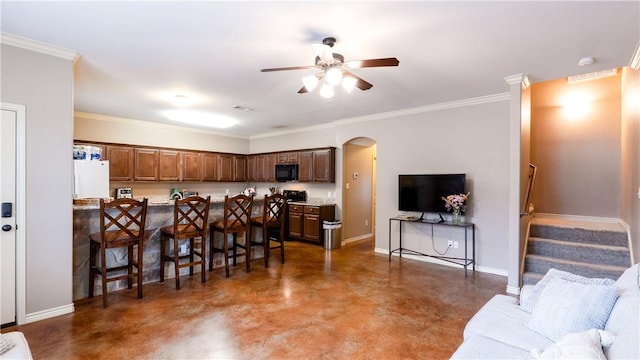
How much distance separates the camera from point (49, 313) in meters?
2.92

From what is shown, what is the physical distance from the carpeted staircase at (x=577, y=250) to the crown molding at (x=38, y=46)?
18.5ft

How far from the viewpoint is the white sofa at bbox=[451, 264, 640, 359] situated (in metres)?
1.34

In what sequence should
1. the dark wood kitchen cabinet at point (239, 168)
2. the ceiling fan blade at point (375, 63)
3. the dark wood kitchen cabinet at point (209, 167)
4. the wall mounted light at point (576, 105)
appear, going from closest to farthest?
the ceiling fan blade at point (375, 63), the wall mounted light at point (576, 105), the dark wood kitchen cabinet at point (209, 167), the dark wood kitchen cabinet at point (239, 168)

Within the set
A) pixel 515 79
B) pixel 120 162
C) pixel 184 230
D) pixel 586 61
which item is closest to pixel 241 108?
pixel 184 230

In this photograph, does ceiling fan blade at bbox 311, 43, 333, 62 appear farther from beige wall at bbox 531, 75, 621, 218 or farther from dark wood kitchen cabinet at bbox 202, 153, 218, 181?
dark wood kitchen cabinet at bbox 202, 153, 218, 181

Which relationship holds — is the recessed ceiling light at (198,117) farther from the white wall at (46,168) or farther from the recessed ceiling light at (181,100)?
the white wall at (46,168)

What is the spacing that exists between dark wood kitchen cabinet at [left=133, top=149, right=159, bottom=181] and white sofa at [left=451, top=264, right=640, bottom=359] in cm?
643

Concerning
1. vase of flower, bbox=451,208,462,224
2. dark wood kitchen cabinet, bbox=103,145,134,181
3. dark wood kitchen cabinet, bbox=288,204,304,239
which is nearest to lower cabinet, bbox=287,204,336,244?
dark wood kitchen cabinet, bbox=288,204,304,239

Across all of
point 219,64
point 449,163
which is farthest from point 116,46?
point 449,163

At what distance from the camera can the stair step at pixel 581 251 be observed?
3719 mm

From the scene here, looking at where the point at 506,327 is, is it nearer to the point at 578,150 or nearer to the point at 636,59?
the point at 636,59

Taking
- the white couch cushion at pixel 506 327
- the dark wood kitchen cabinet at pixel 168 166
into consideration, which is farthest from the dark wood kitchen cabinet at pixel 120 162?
the white couch cushion at pixel 506 327

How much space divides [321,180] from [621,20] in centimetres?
492

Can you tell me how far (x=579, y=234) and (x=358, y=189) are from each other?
Result: 12.8 feet
